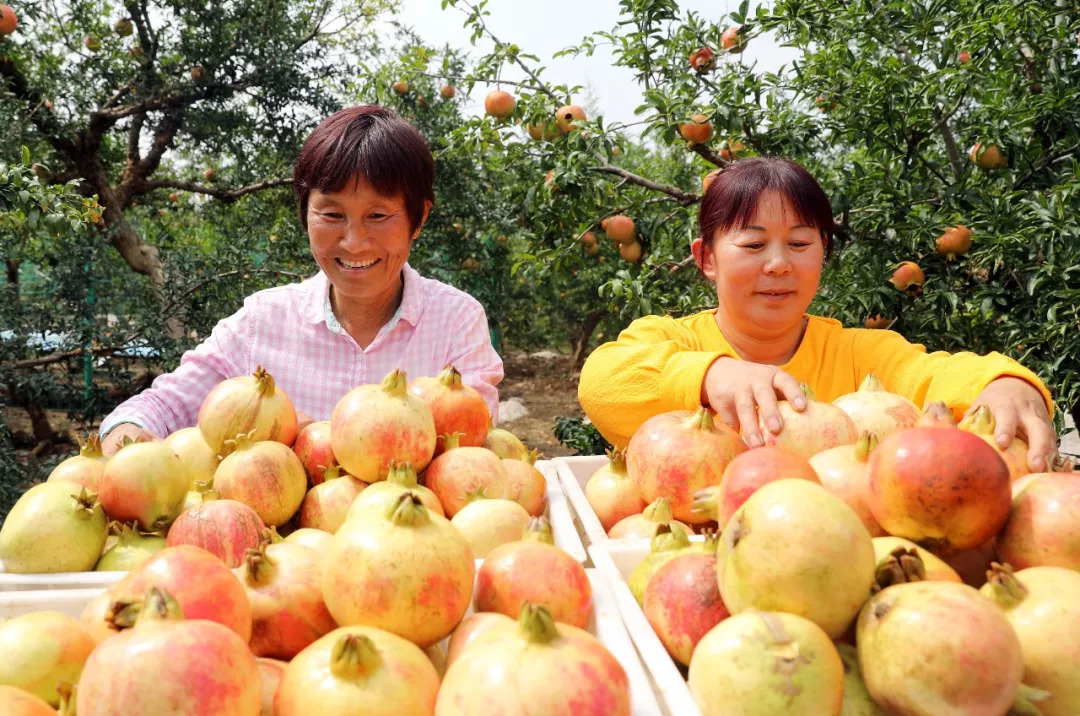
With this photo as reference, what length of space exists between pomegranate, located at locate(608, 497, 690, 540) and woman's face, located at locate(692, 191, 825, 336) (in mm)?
711

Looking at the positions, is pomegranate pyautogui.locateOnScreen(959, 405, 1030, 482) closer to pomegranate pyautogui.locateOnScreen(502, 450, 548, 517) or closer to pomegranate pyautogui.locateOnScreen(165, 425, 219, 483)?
pomegranate pyautogui.locateOnScreen(502, 450, 548, 517)

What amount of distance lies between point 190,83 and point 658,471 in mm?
5400

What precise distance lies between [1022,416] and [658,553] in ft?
2.50

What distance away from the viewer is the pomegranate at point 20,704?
0.72 meters

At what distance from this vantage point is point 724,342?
7.04 ft

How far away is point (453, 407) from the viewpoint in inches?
62.5

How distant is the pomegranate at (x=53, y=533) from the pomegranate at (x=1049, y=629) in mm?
1308

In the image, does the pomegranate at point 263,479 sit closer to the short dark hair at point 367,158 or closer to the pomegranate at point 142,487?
the pomegranate at point 142,487

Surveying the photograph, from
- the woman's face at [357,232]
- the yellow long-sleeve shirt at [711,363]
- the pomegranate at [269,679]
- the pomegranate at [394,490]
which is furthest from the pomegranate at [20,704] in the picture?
the woman's face at [357,232]

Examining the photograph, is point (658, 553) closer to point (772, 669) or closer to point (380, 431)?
point (772, 669)

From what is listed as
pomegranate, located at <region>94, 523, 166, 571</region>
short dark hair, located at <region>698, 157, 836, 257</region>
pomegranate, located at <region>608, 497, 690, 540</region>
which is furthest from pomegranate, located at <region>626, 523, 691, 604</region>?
short dark hair, located at <region>698, 157, 836, 257</region>

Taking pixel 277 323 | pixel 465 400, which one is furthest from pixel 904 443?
pixel 277 323

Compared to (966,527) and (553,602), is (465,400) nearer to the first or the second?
(553,602)

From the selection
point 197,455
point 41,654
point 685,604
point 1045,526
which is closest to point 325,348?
point 197,455
